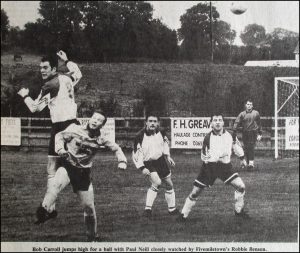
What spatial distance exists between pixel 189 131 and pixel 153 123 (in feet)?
1.13

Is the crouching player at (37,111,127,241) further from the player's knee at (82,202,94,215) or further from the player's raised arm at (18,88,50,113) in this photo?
the player's raised arm at (18,88,50,113)

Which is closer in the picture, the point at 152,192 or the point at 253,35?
the point at 152,192

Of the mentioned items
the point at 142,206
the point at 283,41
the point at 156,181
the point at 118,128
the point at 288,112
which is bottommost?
the point at 142,206

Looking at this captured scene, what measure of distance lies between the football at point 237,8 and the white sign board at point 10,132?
6.83 feet

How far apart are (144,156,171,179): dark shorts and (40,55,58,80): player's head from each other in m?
1.09

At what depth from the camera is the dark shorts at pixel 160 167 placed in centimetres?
404

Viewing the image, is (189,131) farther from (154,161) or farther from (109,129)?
(109,129)

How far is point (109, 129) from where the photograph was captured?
4.15 metres

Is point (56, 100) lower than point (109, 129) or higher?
higher

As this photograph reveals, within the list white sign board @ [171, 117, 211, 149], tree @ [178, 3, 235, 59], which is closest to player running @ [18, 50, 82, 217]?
white sign board @ [171, 117, 211, 149]

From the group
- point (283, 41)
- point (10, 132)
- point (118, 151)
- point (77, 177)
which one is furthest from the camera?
point (10, 132)

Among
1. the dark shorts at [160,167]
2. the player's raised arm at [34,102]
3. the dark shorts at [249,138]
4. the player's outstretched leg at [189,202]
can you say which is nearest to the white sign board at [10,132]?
the player's raised arm at [34,102]

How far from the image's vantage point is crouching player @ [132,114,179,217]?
4.04 meters

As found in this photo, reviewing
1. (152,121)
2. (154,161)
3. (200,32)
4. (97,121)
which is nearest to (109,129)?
(97,121)
